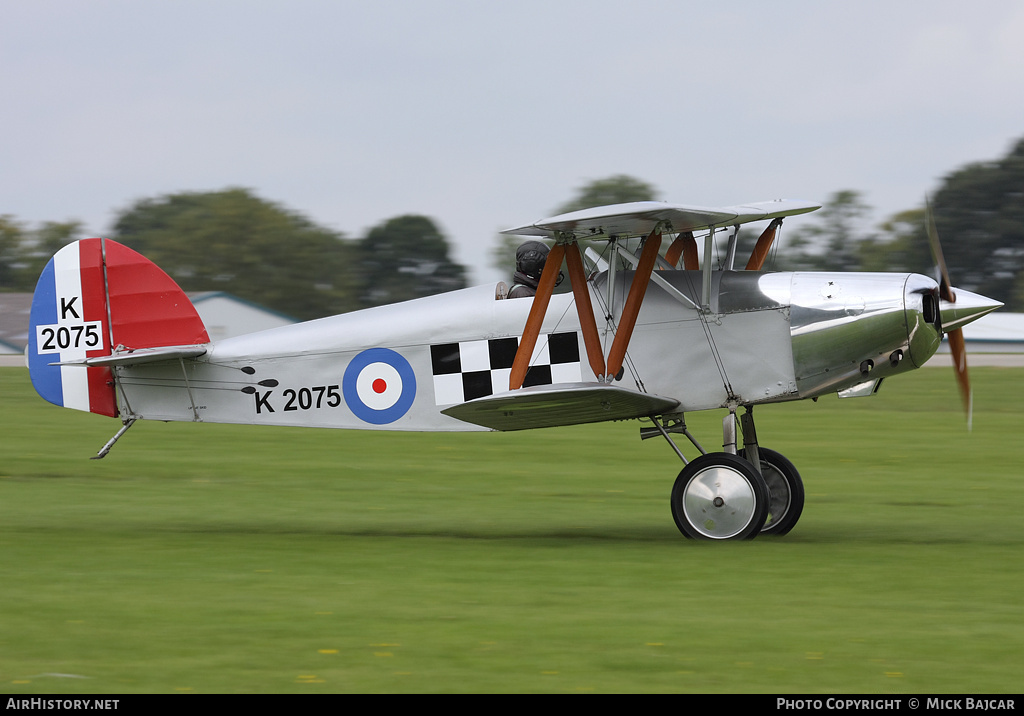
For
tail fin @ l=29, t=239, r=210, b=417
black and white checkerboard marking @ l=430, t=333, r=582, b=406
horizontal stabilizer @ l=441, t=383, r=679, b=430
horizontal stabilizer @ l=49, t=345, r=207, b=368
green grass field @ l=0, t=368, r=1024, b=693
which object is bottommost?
green grass field @ l=0, t=368, r=1024, b=693

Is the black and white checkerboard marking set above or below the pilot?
below

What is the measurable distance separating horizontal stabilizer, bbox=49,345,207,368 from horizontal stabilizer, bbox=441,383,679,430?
256 centimetres

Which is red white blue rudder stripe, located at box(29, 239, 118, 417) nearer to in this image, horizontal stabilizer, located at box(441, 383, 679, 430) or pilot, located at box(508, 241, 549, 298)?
horizontal stabilizer, located at box(441, 383, 679, 430)

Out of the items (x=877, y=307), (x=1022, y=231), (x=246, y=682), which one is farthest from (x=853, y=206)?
(x=246, y=682)

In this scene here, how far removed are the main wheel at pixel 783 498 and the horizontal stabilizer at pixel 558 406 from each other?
1.27 meters

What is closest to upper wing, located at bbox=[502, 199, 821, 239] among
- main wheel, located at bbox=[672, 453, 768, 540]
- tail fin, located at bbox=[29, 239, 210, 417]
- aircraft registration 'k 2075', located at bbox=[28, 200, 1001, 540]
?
aircraft registration 'k 2075', located at bbox=[28, 200, 1001, 540]

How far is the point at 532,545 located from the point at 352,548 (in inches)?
53.0

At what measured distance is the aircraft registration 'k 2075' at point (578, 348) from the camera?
898 centimetres

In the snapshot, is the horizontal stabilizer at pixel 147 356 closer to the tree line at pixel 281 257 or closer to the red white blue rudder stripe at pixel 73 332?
the red white blue rudder stripe at pixel 73 332

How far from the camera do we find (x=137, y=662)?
5676mm

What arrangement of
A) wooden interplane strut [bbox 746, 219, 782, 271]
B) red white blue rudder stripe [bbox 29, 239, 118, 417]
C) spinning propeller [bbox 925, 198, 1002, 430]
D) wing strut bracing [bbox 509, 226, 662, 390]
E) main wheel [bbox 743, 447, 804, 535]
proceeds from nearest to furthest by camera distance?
spinning propeller [bbox 925, 198, 1002, 430] < wing strut bracing [bbox 509, 226, 662, 390] < main wheel [bbox 743, 447, 804, 535] < wooden interplane strut [bbox 746, 219, 782, 271] < red white blue rudder stripe [bbox 29, 239, 118, 417]

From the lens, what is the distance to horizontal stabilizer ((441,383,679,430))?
8.52 m

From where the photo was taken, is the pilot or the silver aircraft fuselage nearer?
the silver aircraft fuselage

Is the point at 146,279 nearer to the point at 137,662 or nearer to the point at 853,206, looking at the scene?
the point at 137,662
